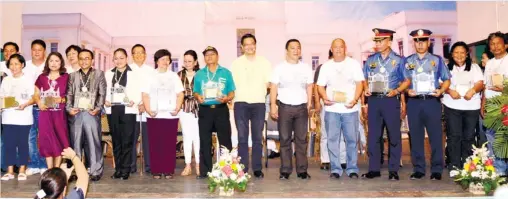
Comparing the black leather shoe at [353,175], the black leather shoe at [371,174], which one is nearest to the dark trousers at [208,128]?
the black leather shoe at [353,175]

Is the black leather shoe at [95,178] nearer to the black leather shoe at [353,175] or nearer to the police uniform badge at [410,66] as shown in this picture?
the black leather shoe at [353,175]

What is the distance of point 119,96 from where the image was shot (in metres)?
4.64

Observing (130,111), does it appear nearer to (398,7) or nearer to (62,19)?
(62,19)

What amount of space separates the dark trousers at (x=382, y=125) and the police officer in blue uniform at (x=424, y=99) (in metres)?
0.16

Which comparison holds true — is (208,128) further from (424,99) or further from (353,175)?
(424,99)

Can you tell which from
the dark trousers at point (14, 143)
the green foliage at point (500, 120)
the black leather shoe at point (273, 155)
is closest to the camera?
the green foliage at point (500, 120)

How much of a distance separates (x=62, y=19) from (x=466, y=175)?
5.53 metres

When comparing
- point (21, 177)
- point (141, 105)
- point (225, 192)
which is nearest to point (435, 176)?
point (225, 192)

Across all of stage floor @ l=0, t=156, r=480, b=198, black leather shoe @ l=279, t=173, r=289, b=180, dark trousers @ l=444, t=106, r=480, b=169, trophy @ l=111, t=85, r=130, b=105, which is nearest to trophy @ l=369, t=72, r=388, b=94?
dark trousers @ l=444, t=106, r=480, b=169

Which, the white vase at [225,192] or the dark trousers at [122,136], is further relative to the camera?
the dark trousers at [122,136]

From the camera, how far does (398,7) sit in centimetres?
699

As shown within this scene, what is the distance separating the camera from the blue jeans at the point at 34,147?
197 inches

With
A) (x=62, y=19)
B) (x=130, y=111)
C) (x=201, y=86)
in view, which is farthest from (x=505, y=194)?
(x=62, y=19)

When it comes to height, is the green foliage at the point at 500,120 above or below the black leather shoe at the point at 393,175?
above
